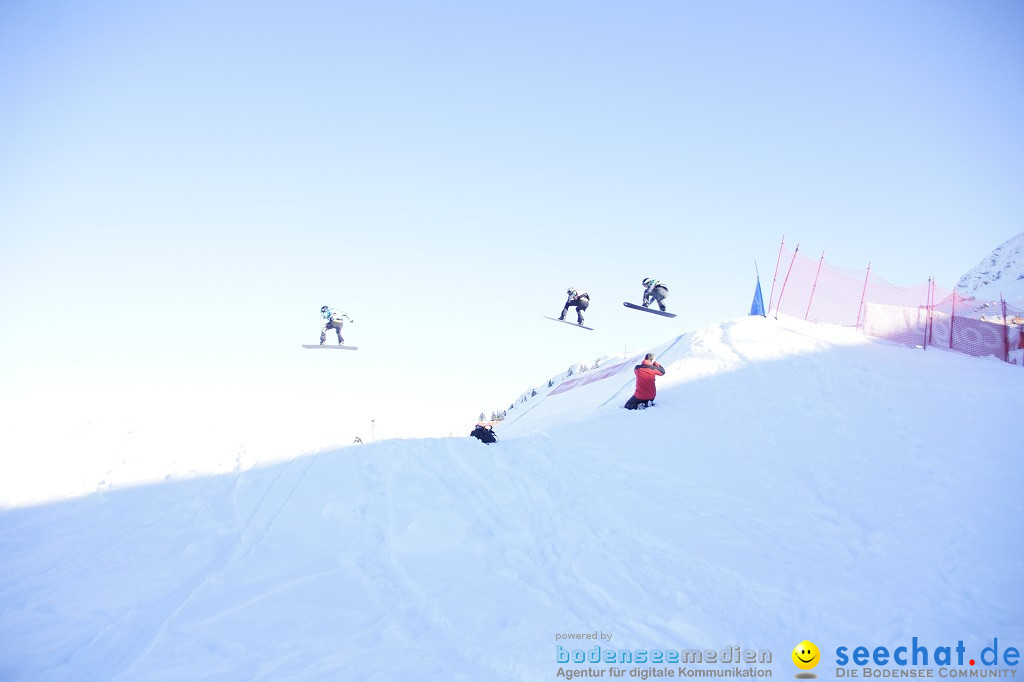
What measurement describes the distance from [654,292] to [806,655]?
13.8 meters

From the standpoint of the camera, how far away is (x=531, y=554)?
6801mm

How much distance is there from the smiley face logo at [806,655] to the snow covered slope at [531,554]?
11cm

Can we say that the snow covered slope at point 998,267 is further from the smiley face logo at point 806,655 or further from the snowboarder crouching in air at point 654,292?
the smiley face logo at point 806,655

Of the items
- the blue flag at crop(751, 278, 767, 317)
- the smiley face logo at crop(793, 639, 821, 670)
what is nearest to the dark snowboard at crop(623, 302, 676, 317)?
the blue flag at crop(751, 278, 767, 317)

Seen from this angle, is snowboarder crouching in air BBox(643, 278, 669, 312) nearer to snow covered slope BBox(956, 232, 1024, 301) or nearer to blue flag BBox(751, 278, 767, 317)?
blue flag BBox(751, 278, 767, 317)

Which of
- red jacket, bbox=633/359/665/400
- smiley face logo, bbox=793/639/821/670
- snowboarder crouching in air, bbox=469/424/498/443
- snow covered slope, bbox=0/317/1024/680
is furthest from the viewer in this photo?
red jacket, bbox=633/359/665/400

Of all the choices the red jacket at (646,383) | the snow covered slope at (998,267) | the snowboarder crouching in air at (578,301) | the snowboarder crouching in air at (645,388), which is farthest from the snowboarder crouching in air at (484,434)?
the snow covered slope at (998,267)

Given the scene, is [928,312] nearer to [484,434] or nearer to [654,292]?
[654,292]

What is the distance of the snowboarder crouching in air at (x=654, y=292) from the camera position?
17.9 m

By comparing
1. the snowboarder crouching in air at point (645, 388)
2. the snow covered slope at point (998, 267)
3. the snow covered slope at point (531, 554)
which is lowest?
the snow covered slope at point (531, 554)

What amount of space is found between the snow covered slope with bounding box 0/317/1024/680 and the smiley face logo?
106mm

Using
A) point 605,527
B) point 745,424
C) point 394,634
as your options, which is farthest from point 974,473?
point 394,634

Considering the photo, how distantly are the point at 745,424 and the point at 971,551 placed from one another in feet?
17.4

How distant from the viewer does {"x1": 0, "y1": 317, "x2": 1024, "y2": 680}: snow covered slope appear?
5.07m
